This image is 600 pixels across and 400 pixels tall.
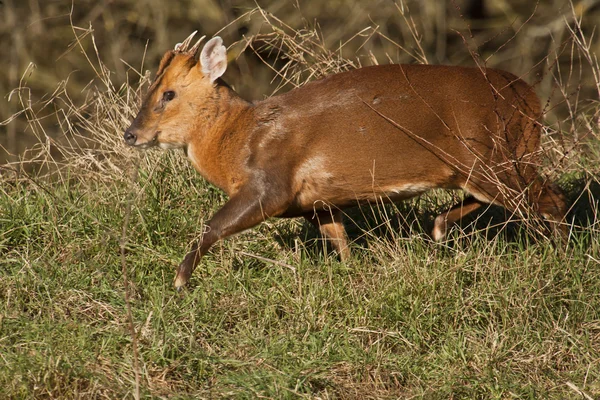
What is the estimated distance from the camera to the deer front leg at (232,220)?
16.1ft

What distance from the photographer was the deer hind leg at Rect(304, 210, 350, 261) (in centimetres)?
559

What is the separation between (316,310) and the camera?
15.4 ft

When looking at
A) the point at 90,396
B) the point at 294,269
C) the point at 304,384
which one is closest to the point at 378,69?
the point at 294,269

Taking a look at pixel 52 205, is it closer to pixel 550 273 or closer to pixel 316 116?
pixel 316 116

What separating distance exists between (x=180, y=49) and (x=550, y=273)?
237 cm

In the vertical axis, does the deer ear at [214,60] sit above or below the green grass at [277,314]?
above

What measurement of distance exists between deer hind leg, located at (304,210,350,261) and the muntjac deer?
26 cm

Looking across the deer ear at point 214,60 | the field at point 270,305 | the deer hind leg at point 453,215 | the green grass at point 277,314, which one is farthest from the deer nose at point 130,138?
the deer hind leg at point 453,215

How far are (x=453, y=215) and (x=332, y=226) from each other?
71 centimetres

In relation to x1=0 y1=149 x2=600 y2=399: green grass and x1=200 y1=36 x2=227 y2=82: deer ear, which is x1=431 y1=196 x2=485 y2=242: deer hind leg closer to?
x1=0 y1=149 x2=600 y2=399: green grass

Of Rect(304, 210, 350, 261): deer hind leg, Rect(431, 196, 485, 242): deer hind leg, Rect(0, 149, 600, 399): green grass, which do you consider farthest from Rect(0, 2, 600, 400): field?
Rect(431, 196, 485, 242): deer hind leg

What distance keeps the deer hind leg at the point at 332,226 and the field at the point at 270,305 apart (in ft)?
0.38

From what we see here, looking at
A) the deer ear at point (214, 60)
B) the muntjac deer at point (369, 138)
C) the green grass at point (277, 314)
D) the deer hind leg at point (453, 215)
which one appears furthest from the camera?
the deer hind leg at point (453, 215)

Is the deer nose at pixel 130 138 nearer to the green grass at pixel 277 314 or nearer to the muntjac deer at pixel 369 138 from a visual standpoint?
the muntjac deer at pixel 369 138
